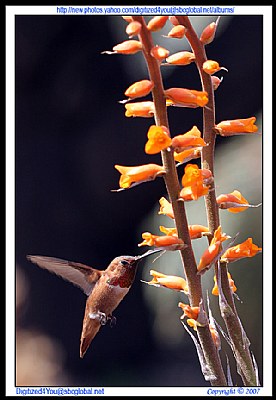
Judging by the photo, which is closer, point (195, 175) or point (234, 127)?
point (195, 175)

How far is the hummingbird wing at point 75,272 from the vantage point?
1.53 m

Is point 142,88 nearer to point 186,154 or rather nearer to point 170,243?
point 186,154

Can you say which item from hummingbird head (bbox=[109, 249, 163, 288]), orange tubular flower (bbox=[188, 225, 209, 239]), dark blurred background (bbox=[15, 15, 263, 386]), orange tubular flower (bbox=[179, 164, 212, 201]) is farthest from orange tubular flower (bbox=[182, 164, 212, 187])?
dark blurred background (bbox=[15, 15, 263, 386])

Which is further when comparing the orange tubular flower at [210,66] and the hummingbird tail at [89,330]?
the hummingbird tail at [89,330]

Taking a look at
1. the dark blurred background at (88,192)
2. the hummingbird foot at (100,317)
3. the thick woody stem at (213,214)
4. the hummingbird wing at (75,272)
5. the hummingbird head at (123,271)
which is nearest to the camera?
the thick woody stem at (213,214)

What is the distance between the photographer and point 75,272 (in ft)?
5.29

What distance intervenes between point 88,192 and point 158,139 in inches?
82.5

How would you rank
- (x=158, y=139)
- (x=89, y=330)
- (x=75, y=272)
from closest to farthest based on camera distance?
(x=158, y=139) → (x=75, y=272) → (x=89, y=330)

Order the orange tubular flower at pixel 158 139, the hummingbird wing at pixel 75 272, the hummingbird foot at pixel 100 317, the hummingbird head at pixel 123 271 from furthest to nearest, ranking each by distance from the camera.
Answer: the hummingbird foot at pixel 100 317 → the hummingbird wing at pixel 75 272 → the hummingbird head at pixel 123 271 → the orange tubular flower at pixel 158 139

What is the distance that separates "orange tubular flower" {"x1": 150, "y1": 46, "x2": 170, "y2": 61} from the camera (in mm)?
1057

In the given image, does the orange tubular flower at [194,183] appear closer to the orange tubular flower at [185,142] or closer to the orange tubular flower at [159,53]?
the orange tubular flower at [185,142]

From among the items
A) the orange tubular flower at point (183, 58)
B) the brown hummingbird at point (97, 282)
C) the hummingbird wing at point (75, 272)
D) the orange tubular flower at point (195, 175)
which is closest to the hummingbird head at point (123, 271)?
the brown hummingbird at point (97, 282)

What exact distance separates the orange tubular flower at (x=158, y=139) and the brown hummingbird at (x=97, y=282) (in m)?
0.43

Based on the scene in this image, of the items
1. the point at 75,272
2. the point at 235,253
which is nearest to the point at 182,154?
the point at 235,253
